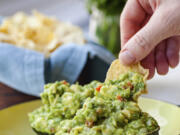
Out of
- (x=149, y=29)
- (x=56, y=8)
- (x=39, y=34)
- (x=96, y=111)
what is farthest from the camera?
(x=56, y=8)

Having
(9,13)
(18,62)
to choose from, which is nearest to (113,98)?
(18,62)

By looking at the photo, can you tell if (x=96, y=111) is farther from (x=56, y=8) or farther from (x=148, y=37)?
(x=56, y=8)

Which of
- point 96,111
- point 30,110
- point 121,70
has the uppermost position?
point 121,70

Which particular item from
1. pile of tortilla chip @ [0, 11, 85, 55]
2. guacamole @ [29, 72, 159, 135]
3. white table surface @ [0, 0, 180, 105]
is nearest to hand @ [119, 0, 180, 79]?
guacamole @ [29, 72, 159, 135]

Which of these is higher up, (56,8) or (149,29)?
(149,29)

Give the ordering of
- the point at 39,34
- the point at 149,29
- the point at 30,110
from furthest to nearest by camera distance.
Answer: the point at 39,34 < the point at 30,110 < the point at 149,29

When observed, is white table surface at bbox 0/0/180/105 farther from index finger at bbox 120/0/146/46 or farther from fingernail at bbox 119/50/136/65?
fingernail at bbox 119/50/136/65

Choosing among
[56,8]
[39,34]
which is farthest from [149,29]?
[56,8]
